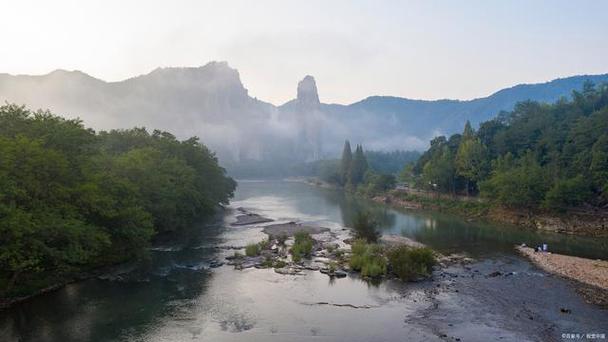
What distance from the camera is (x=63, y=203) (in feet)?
94.0

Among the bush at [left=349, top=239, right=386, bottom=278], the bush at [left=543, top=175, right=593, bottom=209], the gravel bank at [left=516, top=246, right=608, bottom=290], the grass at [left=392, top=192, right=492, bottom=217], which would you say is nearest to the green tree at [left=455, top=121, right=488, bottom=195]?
the grass at [left=392, top=192, right=492, bottom=217]

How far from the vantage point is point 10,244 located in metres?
22.7

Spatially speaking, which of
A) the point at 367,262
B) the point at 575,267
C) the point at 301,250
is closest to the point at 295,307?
the point at 367,262

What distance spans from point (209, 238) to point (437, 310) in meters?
30.3

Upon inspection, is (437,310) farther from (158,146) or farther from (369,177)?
(369,177)

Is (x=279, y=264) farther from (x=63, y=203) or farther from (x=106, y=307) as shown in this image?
(x=63, y=203)

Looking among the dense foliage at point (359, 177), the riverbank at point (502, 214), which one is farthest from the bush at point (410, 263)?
the dense foliage at point (359, 177)

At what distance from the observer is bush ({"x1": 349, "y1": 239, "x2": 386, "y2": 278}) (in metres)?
34.1

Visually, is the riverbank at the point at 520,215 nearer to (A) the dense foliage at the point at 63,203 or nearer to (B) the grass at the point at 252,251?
(B) the grass at the point at 252,251

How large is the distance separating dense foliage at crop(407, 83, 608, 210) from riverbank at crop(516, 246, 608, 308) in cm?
2053

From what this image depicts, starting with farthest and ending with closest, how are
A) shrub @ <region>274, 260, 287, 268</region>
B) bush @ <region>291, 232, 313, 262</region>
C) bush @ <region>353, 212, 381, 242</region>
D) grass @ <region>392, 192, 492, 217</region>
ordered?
grass @ <region>392, 192, 492, 217</region> → bush @ <region>353, 212, 381, 242</region> → bush @ <region>291, 232, 313, 262</region> → shrub @ <region>274, 260, 287, 268</region>

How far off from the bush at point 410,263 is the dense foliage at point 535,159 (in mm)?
33231

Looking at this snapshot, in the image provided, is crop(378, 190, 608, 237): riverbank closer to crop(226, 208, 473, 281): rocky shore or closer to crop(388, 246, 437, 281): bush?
crop(226, 208, 473, 281): rocky shore

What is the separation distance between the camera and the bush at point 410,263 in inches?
1305
